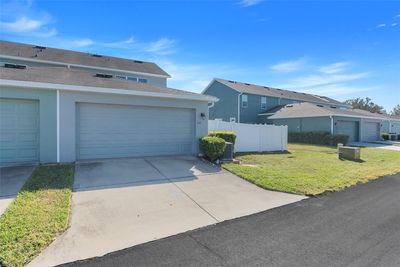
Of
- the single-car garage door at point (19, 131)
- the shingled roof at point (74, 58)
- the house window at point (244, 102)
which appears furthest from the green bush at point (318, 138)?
the single-car garage door at point (19, 131)

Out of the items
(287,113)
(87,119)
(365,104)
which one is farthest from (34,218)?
(365,104)

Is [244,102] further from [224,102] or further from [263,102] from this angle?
[263,102]

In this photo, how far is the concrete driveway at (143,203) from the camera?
4.22 m

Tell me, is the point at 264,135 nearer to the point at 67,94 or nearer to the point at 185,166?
the point at 185,166

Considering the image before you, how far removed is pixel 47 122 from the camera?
9.23m

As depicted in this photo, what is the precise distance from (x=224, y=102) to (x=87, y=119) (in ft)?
73.9

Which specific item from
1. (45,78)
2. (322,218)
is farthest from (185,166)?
(45,78)

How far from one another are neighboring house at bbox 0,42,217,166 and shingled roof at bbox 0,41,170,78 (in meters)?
11.1

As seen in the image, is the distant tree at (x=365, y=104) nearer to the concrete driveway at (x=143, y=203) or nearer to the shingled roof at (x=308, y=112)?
the shingled roof at (x=308, y=112)

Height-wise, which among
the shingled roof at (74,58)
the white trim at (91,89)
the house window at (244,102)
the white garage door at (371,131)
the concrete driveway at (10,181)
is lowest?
the concrete driveway at (10,181)

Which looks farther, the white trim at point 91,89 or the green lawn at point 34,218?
the white trim at point 91,89

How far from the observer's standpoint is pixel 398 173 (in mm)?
10898

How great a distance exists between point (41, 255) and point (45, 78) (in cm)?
800

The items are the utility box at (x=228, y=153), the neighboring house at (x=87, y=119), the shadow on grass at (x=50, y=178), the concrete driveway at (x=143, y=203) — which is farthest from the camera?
the utility box at (x=228, y=153)
